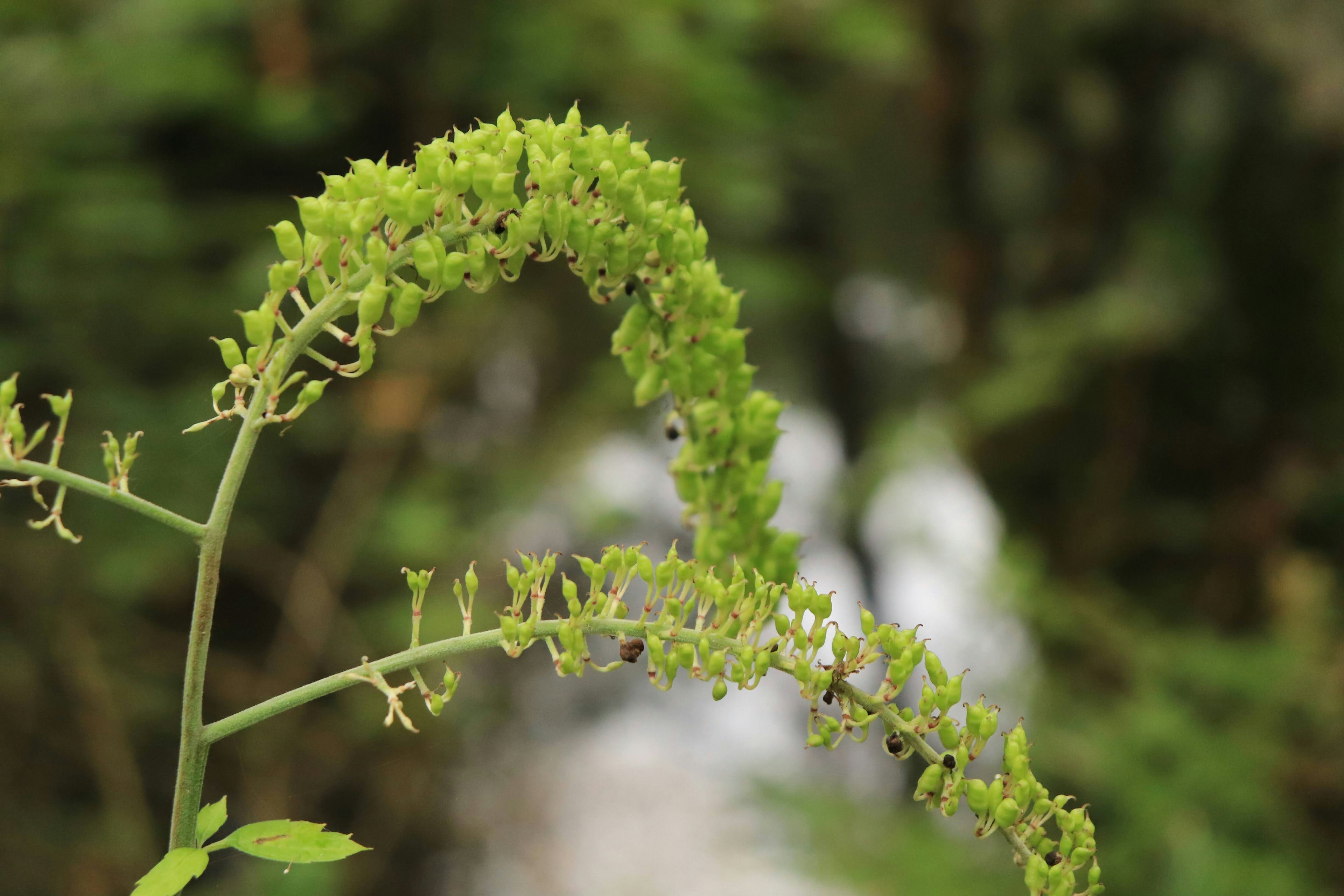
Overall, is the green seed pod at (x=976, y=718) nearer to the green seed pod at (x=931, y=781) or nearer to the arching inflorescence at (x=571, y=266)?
the green seed pod at (x=931, y=781)

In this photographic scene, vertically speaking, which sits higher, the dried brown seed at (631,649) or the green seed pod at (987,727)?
the green seed pod at (987,727)

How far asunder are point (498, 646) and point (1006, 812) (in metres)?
0.22

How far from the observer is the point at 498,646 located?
18.2 inches

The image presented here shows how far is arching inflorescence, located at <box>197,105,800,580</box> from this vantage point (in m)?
0.46

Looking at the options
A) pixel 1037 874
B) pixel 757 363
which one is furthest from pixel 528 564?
pixel 757 363

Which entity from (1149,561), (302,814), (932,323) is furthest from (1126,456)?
(302,814)

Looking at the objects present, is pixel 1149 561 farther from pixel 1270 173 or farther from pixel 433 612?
pixel 433 612

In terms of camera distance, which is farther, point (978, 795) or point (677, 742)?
point (677, 742)

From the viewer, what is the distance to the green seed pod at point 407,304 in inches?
18.0

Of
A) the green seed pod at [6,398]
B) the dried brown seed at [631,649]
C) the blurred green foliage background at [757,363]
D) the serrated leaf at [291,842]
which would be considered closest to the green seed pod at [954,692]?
the dried brown seed at [631,649]

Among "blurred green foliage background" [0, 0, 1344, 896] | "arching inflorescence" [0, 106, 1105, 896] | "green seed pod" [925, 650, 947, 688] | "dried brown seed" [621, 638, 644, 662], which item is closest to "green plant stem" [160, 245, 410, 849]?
"arching inflorescence" [0, 106, 1105, 896]

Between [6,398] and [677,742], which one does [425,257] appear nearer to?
[6,398]

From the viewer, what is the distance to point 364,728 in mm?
2389

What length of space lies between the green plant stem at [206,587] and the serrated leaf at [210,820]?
0.02 metres
